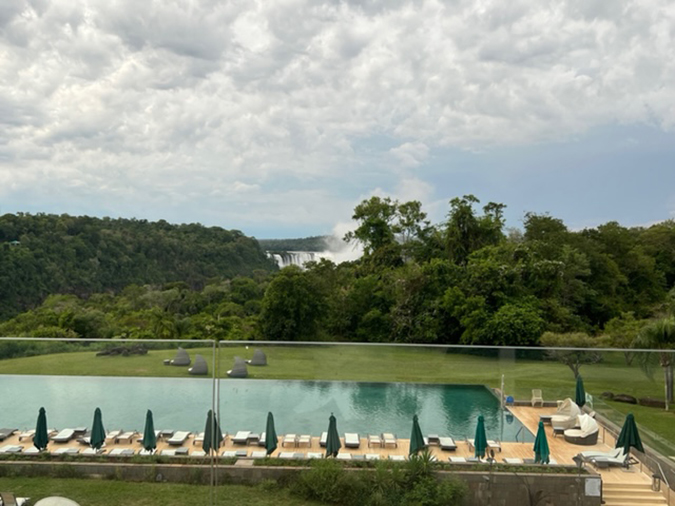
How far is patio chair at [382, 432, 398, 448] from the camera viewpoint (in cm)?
732

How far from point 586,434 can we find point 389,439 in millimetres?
2465

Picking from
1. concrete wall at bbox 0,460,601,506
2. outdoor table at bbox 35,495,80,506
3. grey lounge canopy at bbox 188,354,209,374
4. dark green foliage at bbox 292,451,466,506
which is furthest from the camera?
grey lounge canopy at bbox 188,354,209,374

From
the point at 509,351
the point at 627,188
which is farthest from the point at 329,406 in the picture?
the point at 627,188

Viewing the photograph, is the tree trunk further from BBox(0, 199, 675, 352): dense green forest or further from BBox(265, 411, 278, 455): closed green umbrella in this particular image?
BBox(0, 199, 675, 352): dense green forest

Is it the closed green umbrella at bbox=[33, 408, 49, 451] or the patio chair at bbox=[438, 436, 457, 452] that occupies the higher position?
the closed green umbrella at bbox=[33, 408, 49, 451]

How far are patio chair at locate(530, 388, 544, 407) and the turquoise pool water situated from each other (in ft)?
1.24

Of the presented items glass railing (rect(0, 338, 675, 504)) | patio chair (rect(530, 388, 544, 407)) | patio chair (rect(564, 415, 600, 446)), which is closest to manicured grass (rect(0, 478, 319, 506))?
glass railing (rect(0, 338, 675, 504))

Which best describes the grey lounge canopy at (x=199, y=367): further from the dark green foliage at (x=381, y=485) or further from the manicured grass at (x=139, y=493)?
the dark green foliage at (x=381, y=485)

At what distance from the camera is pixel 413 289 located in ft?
91.1

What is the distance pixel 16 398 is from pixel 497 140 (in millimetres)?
30527

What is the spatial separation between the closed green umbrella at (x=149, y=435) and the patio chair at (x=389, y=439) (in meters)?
2.83

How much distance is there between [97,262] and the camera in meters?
47.7

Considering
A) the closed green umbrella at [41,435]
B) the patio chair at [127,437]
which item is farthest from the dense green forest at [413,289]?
the patio chair at [127,437]

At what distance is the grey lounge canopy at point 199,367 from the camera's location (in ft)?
23.7
